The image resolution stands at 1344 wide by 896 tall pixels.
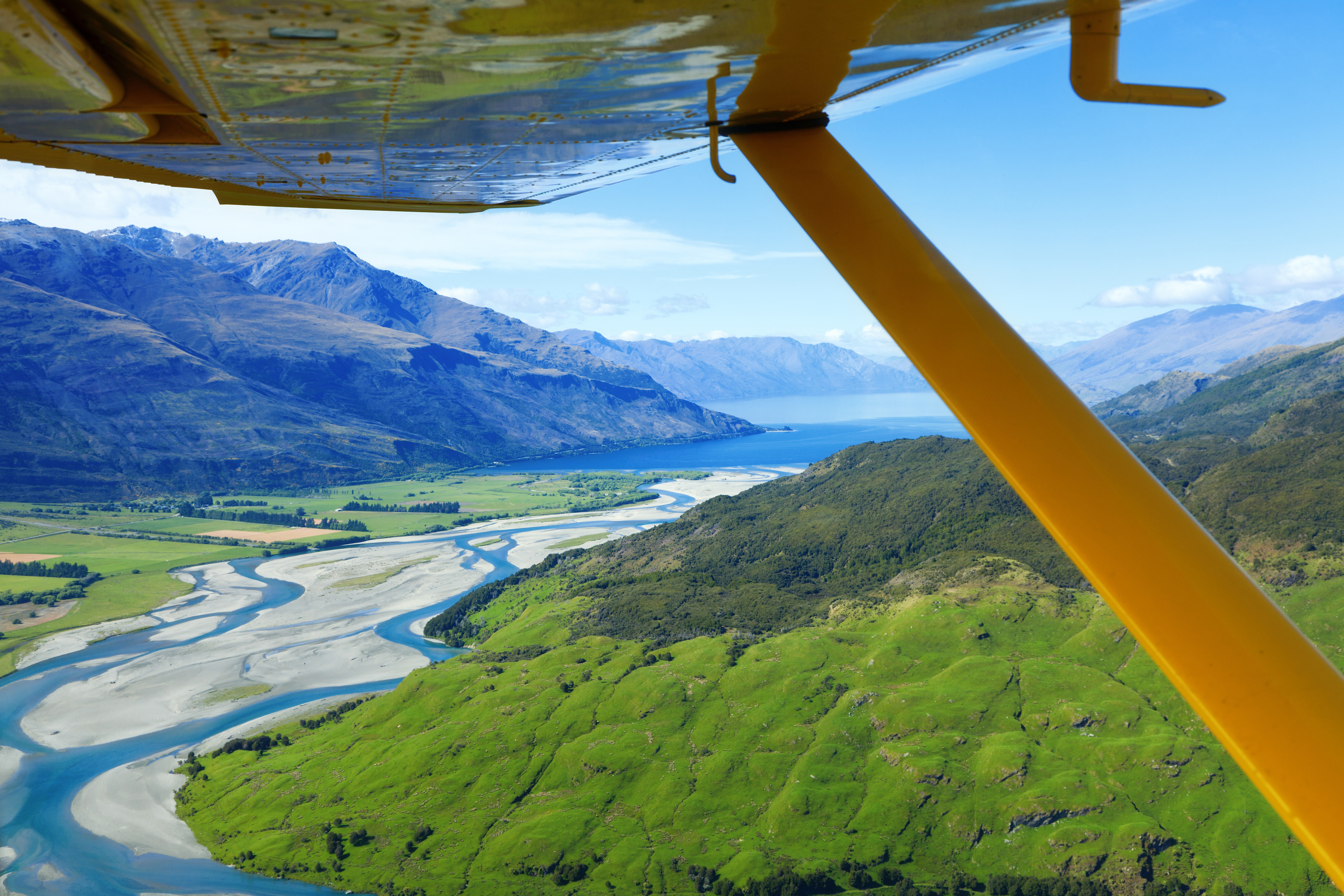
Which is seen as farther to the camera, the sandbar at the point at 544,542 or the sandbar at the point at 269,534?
the sandbar at the point at 269,534

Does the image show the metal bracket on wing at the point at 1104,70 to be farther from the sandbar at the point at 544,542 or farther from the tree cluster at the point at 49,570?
the tree cluster at the point at 49,570

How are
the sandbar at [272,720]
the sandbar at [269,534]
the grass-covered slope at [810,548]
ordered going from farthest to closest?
the sandbar at [269,534]
the grass-covered slope at [810,548]
the sandbar at [272,720]

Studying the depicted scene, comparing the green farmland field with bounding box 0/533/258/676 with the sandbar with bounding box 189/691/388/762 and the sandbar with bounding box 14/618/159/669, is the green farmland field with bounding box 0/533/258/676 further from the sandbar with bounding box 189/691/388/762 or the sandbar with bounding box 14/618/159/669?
the sandbar with bounding box 189/691/388/762

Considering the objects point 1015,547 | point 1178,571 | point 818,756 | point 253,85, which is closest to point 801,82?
point 253,85

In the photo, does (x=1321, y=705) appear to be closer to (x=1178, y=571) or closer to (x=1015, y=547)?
(x=1178, y=571)

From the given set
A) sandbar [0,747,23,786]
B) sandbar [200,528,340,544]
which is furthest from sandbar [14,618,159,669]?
sandbar [200,528,340,544]

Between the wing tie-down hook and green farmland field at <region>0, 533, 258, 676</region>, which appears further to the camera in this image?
green farmland field at <region>0, 533, 258, 676</region>

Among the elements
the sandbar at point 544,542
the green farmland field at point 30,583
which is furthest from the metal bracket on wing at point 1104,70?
the green farmland field at point 30,583
